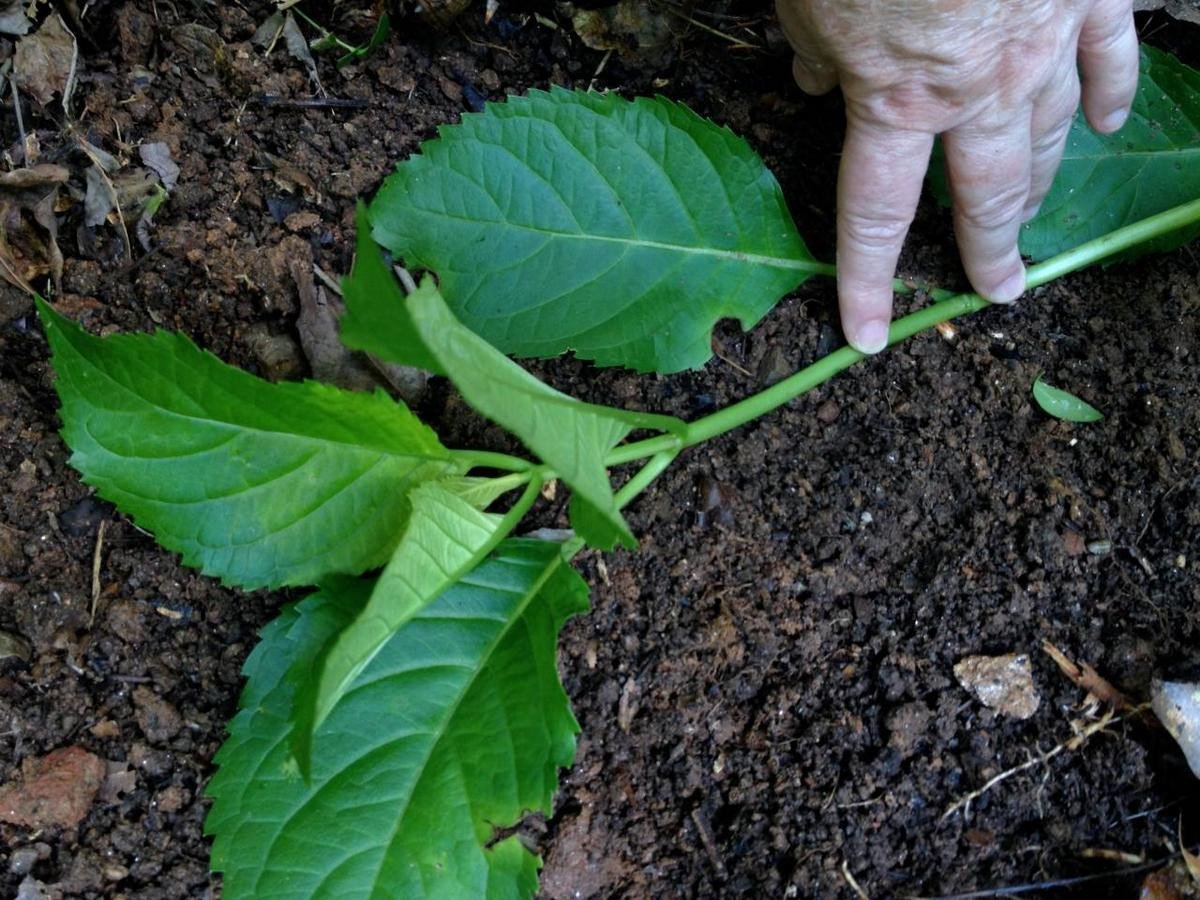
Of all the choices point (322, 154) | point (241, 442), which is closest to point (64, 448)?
point (241, 442)

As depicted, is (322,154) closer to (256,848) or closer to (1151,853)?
(256,848)

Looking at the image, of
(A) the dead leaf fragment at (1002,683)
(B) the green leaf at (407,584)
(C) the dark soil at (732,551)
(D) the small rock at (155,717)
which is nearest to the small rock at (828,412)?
(C) the dark soil at (732,551)

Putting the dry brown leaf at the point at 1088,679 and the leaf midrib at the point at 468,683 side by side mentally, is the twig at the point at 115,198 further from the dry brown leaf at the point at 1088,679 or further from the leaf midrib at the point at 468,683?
the dry brown leaf at the point at 1088,679

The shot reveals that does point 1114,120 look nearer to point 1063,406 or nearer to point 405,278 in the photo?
point 1063,406

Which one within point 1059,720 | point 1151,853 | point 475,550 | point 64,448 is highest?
point 64,448

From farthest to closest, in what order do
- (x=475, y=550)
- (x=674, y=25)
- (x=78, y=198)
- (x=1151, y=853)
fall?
(x=674, y=25) < (x=78, y=198) < (x=1151, y=853) < (x=475, y=550)
